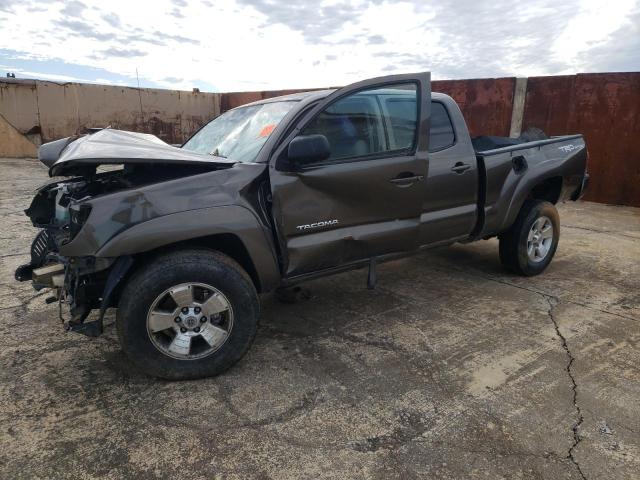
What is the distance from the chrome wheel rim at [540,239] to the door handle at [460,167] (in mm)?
1137

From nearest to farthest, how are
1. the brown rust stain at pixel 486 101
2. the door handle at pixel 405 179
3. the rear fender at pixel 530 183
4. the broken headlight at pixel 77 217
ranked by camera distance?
the broken headlight at pixel 77 217 < the door handle at pixel 405 179 < the rear fender at pixel 530 183 < the brown rust stain at pixel 486 101

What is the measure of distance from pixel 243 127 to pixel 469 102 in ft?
27.0

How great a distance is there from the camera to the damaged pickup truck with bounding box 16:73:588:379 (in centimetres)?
264

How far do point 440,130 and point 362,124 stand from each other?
0.87m

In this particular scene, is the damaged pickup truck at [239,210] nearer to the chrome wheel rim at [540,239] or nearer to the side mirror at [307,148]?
the side mirror at [307,148]

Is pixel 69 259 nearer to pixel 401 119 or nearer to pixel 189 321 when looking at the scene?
pixel 189 321

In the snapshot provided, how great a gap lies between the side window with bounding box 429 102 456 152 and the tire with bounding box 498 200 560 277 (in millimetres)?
1232

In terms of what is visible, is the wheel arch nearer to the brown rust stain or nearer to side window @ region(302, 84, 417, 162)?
side window @ region(302, 84, 417, 162)

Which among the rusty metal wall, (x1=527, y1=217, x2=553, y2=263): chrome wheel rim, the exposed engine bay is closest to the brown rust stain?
the rusty metal wall

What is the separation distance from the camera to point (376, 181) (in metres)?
3.32

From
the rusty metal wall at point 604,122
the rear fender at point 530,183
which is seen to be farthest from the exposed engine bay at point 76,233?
the rusty metal wall at point 604,122

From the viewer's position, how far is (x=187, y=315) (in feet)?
9.05

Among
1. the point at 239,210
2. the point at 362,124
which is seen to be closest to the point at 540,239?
the point at 362,124

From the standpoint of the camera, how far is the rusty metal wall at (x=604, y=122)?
26.9 ft
